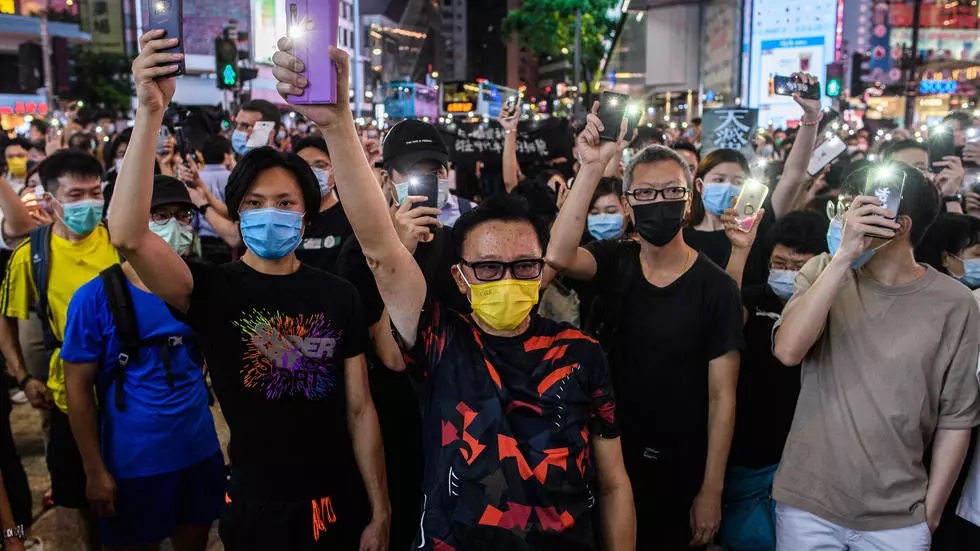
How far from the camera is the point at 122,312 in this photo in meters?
2.94

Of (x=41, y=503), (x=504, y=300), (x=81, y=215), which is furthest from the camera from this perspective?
(x=41, y=503)

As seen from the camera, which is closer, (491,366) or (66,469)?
(491,366)

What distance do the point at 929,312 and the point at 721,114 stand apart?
199 inches

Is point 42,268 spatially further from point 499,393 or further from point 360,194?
point 499,393

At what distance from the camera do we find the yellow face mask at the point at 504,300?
2.19m

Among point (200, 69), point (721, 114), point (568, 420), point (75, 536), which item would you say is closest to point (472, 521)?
point (568, 420)

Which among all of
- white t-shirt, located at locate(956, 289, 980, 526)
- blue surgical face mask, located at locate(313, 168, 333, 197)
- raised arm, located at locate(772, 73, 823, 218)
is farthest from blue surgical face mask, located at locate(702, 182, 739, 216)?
blue surgical face mask, located at locate(313, 168, 333, 197)

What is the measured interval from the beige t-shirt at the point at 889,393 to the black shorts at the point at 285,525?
63.2 inches

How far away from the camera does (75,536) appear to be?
439 centimetres

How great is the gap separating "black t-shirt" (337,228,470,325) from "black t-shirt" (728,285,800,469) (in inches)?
52.5

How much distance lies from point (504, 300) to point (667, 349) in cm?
102

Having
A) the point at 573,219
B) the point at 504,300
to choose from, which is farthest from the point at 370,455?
the point at 573,219

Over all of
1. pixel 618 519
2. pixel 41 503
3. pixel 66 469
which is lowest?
pixel 41 503

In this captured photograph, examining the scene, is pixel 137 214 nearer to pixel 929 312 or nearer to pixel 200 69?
pixel 929 312
